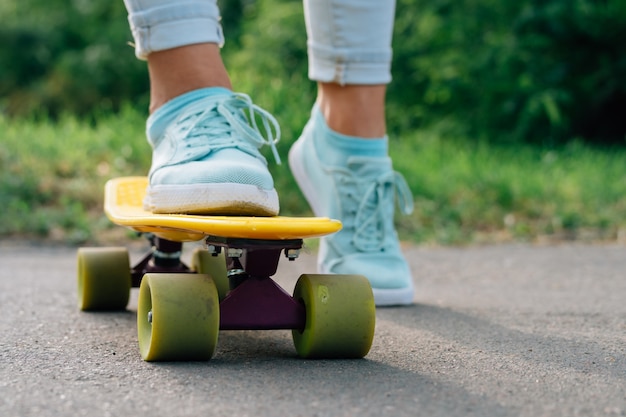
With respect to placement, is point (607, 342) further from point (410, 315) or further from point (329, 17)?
point (329, 17)

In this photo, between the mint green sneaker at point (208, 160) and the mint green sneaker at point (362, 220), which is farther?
the mint green sneaker at point (362, 220)

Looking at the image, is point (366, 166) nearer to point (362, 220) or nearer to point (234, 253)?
point (362, 220)

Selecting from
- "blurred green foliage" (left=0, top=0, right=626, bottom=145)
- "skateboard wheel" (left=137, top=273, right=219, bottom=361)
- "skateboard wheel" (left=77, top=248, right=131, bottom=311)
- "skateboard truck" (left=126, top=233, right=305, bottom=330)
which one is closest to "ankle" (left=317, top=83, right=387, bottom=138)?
"skateboard wheel" (left=77, top=248, right=131, bottom=311)

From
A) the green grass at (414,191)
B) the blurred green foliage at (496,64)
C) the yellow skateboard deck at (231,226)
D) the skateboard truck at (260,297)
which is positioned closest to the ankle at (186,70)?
the yellow skateboard deck at (231,226)

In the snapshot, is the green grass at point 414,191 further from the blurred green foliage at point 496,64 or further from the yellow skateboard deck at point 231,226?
the yellow skateboard deck at point 231,226

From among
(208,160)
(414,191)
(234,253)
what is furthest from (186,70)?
(414,191)

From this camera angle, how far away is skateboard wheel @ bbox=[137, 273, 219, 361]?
1.36 m

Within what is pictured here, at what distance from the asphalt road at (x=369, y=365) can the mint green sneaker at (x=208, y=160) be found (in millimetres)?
259

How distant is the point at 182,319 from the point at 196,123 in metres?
0.44

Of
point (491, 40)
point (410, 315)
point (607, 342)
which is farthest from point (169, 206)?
point (491, 40)

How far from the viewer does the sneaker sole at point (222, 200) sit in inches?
58.1

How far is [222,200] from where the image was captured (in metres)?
1.48

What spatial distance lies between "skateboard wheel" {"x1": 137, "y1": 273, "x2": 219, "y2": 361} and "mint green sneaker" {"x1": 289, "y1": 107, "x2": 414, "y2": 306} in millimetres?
698

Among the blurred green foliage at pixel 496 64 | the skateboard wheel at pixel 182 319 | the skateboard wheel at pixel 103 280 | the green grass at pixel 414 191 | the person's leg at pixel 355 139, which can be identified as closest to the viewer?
the skateboard wheel at pixel 182 319
